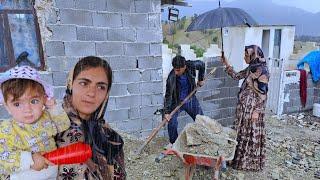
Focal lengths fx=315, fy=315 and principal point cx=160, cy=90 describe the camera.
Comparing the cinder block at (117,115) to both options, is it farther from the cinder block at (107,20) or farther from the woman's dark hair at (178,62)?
the cinder block at (107,20)

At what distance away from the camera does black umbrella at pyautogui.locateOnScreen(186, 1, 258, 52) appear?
13.9 ft

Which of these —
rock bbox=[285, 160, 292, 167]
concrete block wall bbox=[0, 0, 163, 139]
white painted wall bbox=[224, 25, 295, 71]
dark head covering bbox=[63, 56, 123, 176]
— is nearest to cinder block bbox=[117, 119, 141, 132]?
concrete block wall bbox=[0, 0, 163, 139]

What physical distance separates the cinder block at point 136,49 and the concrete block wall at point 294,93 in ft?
14.3

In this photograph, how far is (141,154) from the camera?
4641 mm

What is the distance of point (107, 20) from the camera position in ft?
14.3

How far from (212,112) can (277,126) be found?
2069mm

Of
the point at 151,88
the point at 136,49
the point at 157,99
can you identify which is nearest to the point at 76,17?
the point at 136,49

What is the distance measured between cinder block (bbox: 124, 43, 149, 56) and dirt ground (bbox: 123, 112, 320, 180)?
49.8 inches

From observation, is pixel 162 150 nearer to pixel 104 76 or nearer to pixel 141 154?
pixel 141 154

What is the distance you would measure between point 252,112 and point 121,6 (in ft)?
7.73

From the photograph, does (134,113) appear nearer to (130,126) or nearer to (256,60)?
(130,126)

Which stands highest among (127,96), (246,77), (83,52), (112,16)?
(112,16)

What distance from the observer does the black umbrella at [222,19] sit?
13.9 feet

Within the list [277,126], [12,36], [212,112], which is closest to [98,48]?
[12,36]
